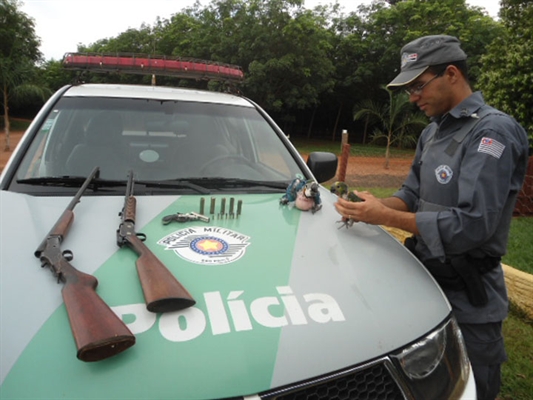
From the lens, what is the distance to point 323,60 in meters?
21.6

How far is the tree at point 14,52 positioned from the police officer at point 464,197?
57.7 ft

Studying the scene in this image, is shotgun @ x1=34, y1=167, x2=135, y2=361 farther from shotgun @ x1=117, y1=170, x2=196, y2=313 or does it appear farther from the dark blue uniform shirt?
the dark blue uniform shirt

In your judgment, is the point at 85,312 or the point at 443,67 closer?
the point at 85,312

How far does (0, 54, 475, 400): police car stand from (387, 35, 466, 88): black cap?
2.24 ft

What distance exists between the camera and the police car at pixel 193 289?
1.08 m

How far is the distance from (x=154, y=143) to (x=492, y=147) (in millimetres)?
1646

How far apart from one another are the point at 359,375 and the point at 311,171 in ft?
5.10

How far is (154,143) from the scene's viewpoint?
95.3 inches

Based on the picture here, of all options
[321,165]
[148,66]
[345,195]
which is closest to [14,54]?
[148,66]

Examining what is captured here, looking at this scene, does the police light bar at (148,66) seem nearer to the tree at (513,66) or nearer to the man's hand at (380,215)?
the man's hand at (380,215)

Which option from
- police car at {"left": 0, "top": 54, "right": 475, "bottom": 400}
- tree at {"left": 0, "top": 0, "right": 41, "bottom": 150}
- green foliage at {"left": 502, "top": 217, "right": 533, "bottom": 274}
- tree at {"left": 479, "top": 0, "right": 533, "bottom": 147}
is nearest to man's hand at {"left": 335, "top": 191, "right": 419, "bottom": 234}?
police car at {"left": 0, "top": 54, "right": 475, "bottom": 400}

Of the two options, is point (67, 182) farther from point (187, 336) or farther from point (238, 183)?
point (187, 336)

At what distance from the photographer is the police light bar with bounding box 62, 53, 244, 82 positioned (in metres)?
3.13

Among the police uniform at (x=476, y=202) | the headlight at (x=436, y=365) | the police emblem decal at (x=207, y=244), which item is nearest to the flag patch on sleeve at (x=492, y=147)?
the police uniform at (x=476, y=202)
